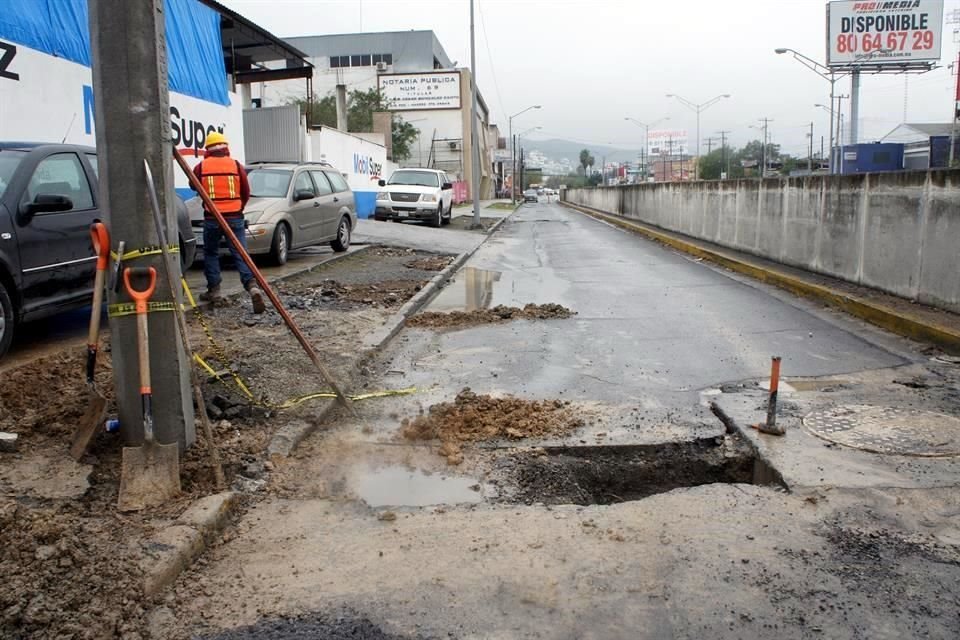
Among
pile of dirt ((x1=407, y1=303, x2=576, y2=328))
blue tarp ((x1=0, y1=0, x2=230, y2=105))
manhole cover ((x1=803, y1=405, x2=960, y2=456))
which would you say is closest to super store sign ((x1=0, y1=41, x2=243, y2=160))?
blue tarp ((x1=0, y1=0, x2=230, y2=105))

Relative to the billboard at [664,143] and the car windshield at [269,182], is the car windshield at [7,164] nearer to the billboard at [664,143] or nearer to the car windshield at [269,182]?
the car windshield at [269,182]

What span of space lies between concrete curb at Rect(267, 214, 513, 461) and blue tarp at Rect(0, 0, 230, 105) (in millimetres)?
4291

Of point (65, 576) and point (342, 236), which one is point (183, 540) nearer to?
point (65, 576)

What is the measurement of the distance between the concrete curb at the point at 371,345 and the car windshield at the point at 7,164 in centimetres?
312

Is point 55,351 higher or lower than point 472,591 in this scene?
higher

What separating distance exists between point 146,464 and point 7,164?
3835mm

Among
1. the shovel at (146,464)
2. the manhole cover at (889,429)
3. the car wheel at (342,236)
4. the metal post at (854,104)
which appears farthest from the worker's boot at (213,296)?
the metal post at (854,104)

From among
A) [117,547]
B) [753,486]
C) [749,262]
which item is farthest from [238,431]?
[749,262]

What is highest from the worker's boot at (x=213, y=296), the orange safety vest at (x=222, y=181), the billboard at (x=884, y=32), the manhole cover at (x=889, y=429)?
the billboard at (x=884, y=32)

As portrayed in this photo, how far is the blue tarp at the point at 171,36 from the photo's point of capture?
418 inches

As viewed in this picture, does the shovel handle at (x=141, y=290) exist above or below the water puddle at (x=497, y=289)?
above

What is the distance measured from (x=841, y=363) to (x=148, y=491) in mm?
5807

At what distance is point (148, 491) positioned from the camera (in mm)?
3822

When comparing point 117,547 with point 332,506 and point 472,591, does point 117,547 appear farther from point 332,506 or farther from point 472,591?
point 472,591
